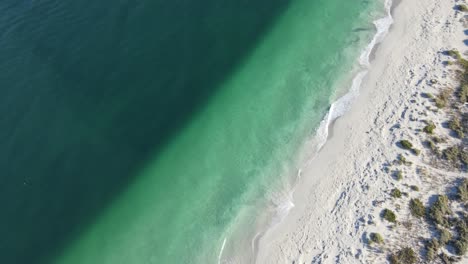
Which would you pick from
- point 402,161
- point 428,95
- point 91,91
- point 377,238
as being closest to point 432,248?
point 377,238

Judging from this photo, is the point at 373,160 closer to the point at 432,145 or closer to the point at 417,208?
the point at 432,145

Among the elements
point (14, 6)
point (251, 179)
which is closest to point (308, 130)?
point (251, 179)

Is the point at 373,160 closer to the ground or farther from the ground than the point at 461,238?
farther from the ground

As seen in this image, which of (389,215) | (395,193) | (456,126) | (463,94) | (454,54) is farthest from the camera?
(454,54)

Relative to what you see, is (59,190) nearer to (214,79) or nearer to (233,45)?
(214,79)

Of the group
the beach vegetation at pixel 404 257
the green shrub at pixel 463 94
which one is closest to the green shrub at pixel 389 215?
the beach vegetation at pixel 404 257

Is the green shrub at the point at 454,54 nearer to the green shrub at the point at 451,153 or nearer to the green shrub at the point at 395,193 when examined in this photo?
the green shrub at the point at 451,153

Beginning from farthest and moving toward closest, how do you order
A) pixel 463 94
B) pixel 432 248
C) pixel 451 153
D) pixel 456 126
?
pixel 463 94
pixel 456 126
pixel 451 153
pixel 432 248
